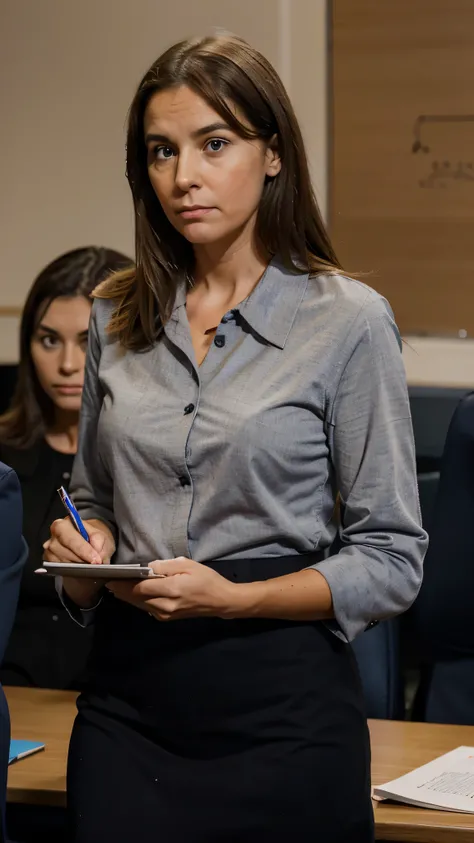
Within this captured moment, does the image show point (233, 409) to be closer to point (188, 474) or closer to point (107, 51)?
point (188, 474)

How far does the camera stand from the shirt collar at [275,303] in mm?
1515

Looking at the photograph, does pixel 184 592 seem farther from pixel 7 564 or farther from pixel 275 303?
pixel 275 303

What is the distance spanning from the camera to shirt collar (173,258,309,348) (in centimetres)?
151

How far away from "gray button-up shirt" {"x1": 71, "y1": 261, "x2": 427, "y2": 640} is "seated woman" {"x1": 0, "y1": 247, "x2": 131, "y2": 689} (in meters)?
0.99

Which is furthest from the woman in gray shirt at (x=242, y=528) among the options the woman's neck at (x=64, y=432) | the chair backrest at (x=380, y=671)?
the woman's neck at (x=64, y=432)

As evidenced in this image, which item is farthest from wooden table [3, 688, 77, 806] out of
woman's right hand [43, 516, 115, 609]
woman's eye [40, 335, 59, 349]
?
woman's eye [40, 335, 59, 349]

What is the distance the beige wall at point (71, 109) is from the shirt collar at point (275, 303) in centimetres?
169

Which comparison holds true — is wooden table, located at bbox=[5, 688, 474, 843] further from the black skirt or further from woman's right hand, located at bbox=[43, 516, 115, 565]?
woman's right hand, located at bbox=[43, 516, 115, 565]

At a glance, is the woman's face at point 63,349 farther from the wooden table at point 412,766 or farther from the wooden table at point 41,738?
the wooden table at point 412,766

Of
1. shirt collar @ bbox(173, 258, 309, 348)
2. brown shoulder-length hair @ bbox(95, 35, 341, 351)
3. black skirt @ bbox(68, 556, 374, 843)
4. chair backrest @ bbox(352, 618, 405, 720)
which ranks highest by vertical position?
brown shoulder-length hair @ bbox(95, 35, 341, 351)

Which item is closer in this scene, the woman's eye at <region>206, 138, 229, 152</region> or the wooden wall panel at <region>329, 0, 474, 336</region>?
the woman's eye at <region>206, 138, 229, 152</region>

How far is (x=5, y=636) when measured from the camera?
1419mm

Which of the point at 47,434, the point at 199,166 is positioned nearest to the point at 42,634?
the point at 47,434

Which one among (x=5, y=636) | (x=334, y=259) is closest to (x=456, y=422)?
(x=334, y=259)
